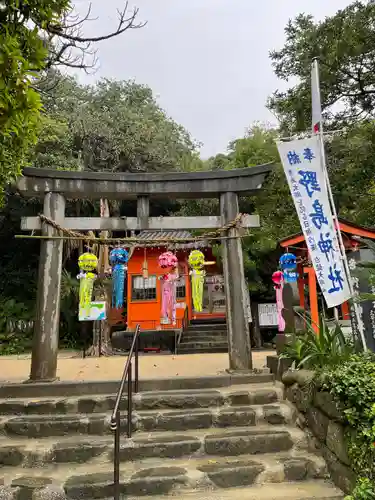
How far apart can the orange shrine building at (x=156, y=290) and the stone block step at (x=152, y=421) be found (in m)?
9.26

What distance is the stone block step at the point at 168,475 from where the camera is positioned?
11.9ft

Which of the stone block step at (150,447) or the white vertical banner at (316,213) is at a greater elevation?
the white vertical banner at (316,213)

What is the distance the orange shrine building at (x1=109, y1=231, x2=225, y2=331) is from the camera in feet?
48.0

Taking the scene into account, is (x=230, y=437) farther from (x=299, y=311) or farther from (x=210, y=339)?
(x=210, y=339)

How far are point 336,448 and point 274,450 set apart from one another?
86cm

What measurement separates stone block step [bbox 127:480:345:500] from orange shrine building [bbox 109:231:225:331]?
10475 millimetres

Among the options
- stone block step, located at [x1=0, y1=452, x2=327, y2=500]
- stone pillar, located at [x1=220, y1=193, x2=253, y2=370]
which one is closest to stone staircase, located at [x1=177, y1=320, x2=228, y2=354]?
stone pillar, located at [x1=220, y1=193, x2=253, y2=370]

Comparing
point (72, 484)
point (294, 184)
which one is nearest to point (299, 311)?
point (294, 184)

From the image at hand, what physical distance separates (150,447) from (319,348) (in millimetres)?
2366

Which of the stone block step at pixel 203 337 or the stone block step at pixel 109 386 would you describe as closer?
the stone block step at pixel 109 386

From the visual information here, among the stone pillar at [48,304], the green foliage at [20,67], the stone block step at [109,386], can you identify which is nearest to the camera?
the green foliage at [20,67]

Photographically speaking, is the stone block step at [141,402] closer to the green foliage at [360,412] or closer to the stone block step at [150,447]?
the stone block step at [150,447]

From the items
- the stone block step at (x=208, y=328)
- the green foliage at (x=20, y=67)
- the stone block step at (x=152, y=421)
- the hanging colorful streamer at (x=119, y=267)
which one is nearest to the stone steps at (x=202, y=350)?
the stone block step at (x=208, y=328)

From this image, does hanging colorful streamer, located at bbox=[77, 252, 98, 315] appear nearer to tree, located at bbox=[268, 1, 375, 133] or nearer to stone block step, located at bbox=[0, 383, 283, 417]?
stone block step, located at bbox=[0, 383, 283, 417]
